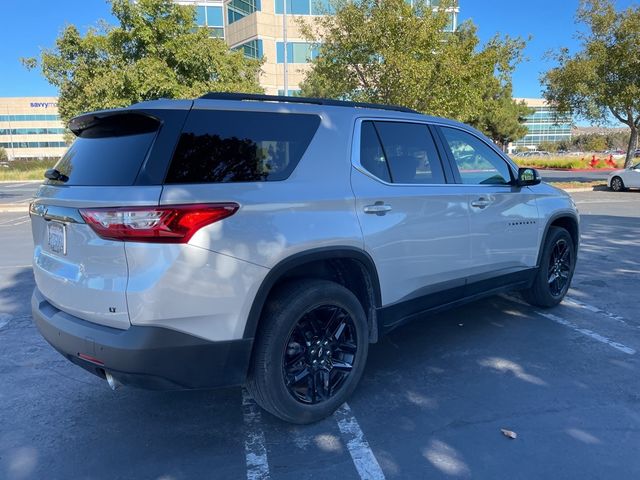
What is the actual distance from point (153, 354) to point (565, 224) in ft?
15.1

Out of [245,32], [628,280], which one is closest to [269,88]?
[245,32]

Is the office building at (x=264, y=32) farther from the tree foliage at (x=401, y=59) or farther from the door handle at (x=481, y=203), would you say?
the door handle at (x=481, y=203)

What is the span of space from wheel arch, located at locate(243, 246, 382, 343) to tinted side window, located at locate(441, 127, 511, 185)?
4.52 ft

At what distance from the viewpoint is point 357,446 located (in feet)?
9.41

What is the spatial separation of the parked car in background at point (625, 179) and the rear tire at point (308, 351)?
21.0 metres

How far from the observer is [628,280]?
21.0 feet

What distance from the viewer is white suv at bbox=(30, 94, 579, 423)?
95.8 inches

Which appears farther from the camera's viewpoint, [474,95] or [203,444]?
[474,95]

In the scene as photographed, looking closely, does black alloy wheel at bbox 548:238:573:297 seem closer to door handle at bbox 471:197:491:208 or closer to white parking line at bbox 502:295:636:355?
white parking line at bbox 502:295:636:355

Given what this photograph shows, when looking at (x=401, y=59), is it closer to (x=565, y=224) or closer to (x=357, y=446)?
(x=565, y=224)

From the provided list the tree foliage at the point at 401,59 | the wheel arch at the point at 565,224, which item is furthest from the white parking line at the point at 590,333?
the tree foliage at the point at 401,59

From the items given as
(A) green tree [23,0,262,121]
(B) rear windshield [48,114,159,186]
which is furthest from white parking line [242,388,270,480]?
(A) green tree [23,0,262,121]

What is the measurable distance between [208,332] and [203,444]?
2.74 feet

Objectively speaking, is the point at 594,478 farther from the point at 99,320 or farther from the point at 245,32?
the point at 245,32
